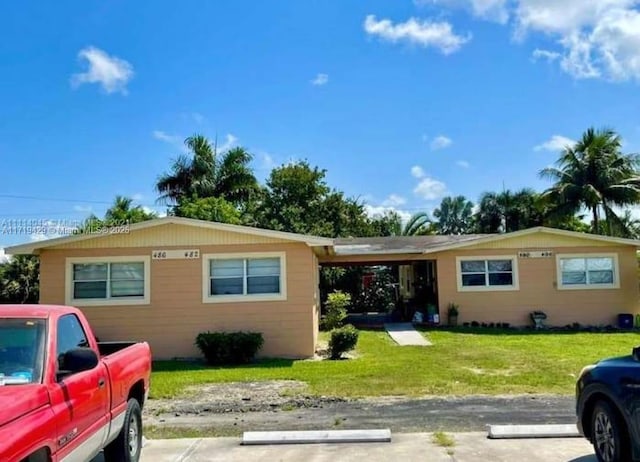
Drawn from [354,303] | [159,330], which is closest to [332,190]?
[354,303]

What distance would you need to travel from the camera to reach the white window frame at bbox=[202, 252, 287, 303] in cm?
1482

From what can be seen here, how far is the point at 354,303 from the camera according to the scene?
99.7 ft

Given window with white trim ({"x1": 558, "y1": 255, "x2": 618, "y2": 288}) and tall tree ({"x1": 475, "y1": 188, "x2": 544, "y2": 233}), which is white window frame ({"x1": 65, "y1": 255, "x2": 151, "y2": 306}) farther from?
tall tree ({"x1": 475, "y1": 188, "x2": 544, "y2": 233})

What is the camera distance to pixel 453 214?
184 feet

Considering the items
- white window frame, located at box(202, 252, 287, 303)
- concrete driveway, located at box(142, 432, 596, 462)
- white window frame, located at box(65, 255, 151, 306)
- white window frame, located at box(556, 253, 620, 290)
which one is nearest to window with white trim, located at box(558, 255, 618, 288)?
white window frame, located at box(556, 253, 620, 290)

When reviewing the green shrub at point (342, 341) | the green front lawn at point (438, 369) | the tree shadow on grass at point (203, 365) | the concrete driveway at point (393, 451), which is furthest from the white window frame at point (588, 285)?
the concrete driveway at point (393, 451)

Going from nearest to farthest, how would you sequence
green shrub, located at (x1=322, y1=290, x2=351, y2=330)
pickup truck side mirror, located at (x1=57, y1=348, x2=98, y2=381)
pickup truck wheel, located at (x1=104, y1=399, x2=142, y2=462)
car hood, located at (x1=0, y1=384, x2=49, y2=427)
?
car hood, located at (x1=0, y1=384, x2=49, y2=427) → pickup truck side mirror, located at (x1=57, y1=348, x2=98, y2=381) → pickup truck wheel, located at (x1=104, y1=399, x2=142, y2=462) → green shrub, located at (x1=322, y1=290, x2=351, y2=330)

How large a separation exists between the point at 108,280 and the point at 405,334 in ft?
30.8

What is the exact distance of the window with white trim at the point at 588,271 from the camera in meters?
20.7

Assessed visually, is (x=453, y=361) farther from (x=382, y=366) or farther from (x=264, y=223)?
(x=264, y=223)

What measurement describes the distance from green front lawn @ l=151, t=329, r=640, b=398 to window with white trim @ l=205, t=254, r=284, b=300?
1.81 meters

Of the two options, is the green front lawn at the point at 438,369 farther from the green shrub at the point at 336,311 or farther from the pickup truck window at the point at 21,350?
the pickup truck window at the point at 21,350

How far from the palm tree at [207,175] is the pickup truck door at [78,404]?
2899cm

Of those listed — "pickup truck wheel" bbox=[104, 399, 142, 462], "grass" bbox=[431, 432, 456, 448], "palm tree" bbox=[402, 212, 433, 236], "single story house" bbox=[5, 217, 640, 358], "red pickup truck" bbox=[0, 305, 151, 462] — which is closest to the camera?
"red pickup truck" bbox=[0, 305, 151, 462]
